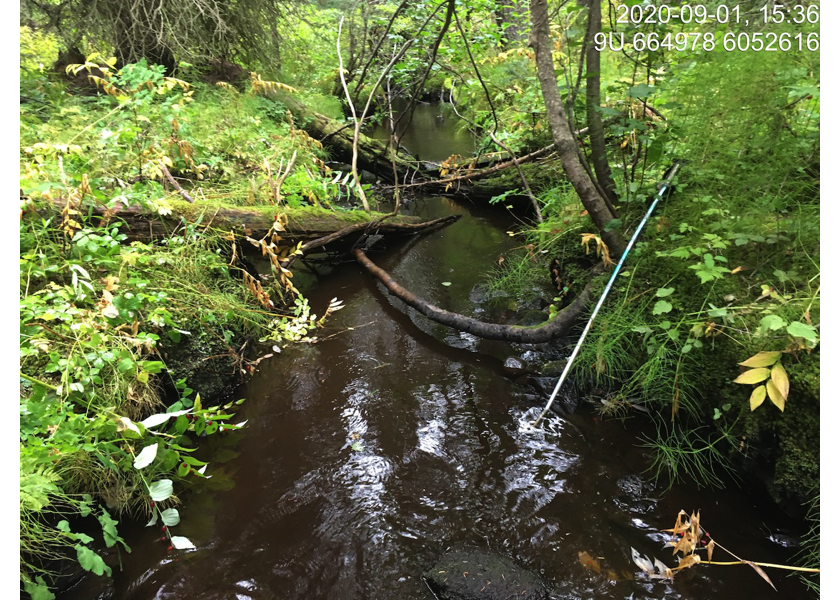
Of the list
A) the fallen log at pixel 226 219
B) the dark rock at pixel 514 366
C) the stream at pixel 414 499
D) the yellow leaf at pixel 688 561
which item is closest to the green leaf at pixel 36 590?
the stream at pixel 414 499

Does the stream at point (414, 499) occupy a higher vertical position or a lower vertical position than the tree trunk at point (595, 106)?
lower

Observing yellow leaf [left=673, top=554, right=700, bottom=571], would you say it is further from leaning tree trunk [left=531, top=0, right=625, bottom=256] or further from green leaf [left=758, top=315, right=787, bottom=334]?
leaning tree trunk [left=531, top=0, right=625, bottom=256]

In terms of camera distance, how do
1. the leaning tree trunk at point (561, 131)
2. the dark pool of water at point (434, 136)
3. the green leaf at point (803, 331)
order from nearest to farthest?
the green leaf at point (803, 331)
the leaning tree trunk at point (561, 131)
the dark pool of water at point (434, 136)

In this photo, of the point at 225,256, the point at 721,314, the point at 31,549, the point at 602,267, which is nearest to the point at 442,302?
the point at 602,267

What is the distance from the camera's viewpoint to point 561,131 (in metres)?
2.86

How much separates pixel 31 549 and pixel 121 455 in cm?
44

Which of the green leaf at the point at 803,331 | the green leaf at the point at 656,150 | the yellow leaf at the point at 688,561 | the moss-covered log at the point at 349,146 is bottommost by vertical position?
the yellow leaf at the point at 688,561

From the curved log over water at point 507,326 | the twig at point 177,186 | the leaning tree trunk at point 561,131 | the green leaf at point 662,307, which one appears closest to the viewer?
the green leaf at point 662,307

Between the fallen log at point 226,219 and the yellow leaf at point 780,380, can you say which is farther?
the fallen log at point 226,219

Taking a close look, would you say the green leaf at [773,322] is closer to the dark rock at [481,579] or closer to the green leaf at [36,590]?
the dark rock at [481,579]

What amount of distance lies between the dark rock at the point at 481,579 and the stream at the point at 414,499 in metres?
0.08

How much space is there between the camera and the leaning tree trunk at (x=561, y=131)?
8.75 ft

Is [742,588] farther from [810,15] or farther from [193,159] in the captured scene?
[193,159]

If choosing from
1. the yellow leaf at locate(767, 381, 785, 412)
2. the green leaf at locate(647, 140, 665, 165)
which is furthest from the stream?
the green leaf at locate(647, 140, 665, 165)
